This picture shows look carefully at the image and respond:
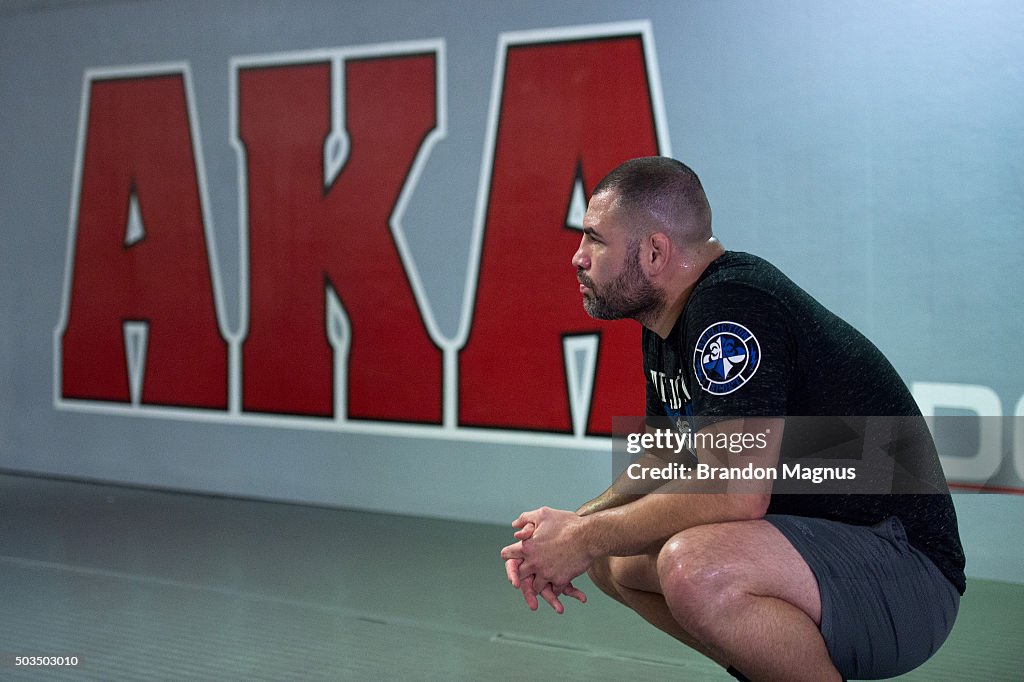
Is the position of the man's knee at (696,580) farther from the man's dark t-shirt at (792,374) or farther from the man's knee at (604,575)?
the man's knee at (604,575)

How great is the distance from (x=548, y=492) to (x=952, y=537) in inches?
98.7

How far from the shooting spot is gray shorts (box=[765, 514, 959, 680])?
1.66 meters

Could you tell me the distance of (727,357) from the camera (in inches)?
64.6

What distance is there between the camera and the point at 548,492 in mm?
4188

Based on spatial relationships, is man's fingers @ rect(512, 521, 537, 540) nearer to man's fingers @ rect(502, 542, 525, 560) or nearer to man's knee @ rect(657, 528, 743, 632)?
man's fingers @ rect(502, 542, 525, 560)

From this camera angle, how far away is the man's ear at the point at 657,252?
1.80m

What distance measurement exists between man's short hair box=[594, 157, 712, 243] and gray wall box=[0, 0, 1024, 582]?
1976 mm

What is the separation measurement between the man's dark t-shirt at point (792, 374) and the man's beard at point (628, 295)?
7 cm

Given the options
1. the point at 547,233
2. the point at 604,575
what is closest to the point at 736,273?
the point at 604,575

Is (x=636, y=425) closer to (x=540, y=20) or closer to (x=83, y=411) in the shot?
(x=540, y=20)

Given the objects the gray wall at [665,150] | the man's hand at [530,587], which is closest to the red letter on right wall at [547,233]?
the gray wall at [665,150]

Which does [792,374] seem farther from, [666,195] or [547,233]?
[547,233]

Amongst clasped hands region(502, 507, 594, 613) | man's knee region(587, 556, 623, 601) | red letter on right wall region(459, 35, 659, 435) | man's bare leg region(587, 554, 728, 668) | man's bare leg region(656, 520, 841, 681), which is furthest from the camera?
red letter on right wall region(459, 35, 659, 435)

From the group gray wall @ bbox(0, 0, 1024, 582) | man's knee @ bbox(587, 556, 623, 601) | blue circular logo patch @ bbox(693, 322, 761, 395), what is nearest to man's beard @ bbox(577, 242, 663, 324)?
blue circular logo patch @ bbox(693, 322, 761, 395)
